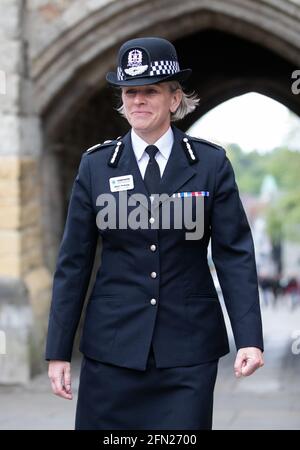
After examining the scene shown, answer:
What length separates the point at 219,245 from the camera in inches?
118

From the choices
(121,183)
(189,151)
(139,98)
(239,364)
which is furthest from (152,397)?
(139,98)

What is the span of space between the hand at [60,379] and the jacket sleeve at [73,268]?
2cm

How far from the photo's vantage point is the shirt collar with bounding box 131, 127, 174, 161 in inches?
118

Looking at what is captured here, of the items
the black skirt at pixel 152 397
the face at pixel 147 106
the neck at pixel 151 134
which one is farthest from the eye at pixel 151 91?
the black skirt at pixel 152 397

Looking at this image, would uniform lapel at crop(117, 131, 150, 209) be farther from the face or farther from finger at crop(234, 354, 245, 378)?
finger at crop(234, 354, 245, 378)

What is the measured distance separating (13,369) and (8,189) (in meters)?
1.27

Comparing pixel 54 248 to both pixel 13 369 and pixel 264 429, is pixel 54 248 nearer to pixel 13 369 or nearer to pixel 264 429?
pixel 13 369

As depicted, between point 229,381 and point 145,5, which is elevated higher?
point 145,5

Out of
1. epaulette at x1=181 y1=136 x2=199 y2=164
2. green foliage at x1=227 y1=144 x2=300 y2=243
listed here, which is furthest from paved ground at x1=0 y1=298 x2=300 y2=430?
green foliage at x1=227 y1=144 x2=300 y2=243

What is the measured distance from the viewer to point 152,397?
9.50ft

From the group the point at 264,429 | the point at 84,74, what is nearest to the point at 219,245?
the point at 264,429

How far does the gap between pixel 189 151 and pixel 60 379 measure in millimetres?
760

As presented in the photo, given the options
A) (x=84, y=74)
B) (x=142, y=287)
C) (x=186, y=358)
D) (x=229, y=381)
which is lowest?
(x=229, y=381)

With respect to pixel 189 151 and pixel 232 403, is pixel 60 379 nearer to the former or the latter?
pixel 189 151
